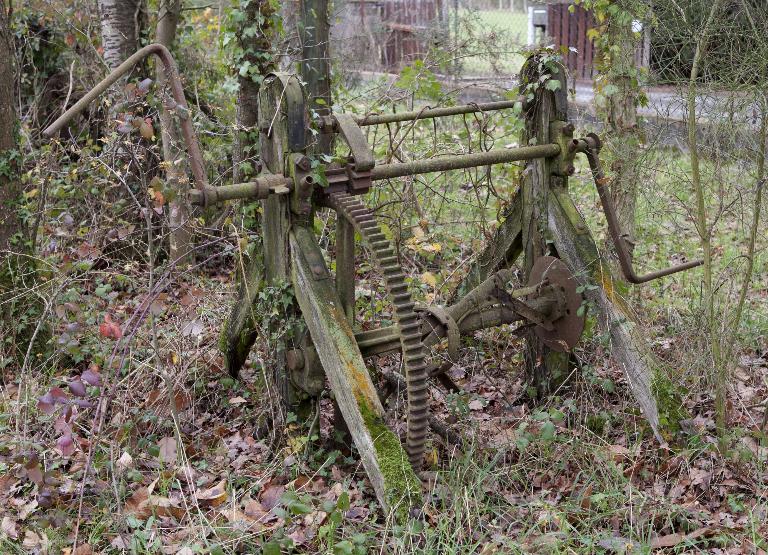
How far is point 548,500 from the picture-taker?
4.12 metres

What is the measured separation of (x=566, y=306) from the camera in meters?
4.96

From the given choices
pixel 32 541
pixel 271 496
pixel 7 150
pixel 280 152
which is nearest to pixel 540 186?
pixel 280 152

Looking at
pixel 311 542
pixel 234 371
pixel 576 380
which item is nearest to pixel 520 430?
pixel 576 380

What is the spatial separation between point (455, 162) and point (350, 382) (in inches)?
56.5

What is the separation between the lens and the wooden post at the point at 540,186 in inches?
197

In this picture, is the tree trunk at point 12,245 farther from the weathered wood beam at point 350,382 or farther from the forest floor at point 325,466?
the weathered wood beam at point 350,382

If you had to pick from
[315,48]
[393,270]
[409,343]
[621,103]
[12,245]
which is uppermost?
[315,48]

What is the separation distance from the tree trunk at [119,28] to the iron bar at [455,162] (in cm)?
412

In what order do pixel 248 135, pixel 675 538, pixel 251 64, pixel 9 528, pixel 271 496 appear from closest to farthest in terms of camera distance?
pixel 675 538, pixel 9 528, pixel 271 496, pixel 248 135, pixel 251 64

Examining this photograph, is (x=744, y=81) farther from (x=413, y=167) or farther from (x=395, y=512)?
(x=395, y=512)

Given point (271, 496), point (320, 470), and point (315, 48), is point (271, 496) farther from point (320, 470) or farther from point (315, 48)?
point (315, 48)

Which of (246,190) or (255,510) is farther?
(246,190)

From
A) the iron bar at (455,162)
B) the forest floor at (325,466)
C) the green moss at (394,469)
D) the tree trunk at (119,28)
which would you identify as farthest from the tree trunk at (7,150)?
the green moss at (394,469)

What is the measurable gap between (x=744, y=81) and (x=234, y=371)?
131 inches
